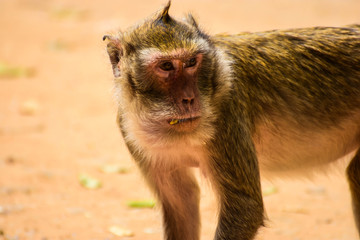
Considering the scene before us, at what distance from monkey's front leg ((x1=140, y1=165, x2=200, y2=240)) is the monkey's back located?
96 centimetres

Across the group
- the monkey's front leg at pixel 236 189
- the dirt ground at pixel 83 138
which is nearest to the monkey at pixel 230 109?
the monkey's front leg at pixel 236 189

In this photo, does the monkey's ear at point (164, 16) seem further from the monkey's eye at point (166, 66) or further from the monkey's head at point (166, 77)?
the monkey's eye at point (166, 66)

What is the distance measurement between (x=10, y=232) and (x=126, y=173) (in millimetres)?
2759

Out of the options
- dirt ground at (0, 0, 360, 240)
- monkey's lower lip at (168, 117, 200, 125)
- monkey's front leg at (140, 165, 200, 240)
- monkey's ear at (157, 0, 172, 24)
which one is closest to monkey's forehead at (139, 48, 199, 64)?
monkey's ear at (157, 0, 172, 24)

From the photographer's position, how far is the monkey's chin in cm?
420

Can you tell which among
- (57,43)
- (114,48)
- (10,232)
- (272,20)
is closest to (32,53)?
(57,43)

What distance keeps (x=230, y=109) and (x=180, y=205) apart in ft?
3.84

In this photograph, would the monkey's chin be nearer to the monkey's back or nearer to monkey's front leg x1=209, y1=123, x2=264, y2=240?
monkey's front leg x1=209, y1=123, x2=264, y2=240

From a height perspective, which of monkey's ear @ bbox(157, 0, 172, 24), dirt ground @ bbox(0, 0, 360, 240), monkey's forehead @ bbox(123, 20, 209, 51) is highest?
monkey's ear @ bbox(157, 0, 172, 24)

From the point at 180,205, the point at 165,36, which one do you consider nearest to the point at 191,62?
the point at 165,36

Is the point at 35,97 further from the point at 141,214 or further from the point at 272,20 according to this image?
the point at 272,20

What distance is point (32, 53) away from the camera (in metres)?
14.4

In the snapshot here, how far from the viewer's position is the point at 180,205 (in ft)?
17.3

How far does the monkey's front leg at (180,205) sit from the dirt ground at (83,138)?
0.51ft
